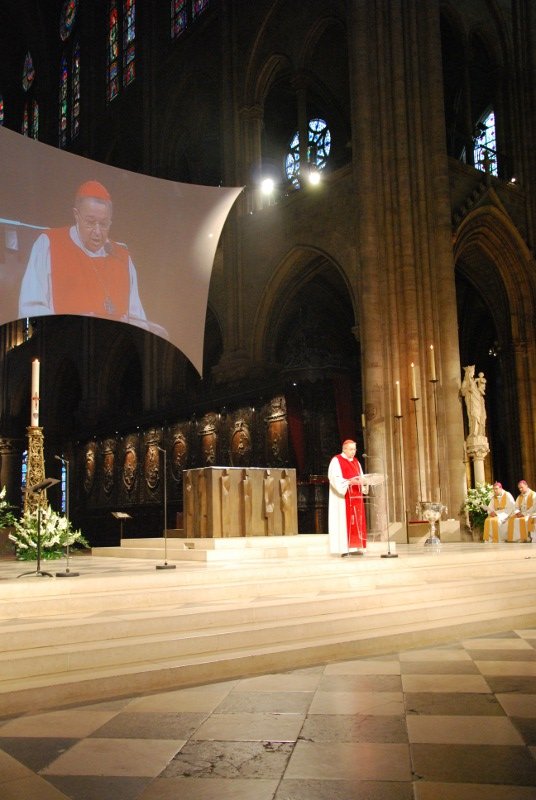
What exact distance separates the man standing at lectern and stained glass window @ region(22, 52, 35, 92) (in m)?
33.2

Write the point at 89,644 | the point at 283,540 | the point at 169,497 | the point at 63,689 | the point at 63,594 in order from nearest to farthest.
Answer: the point at 63,689
the point at 89,644
the point at 63,594
the point at 283,540
the point at 169,497

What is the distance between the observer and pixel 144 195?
12.6 m

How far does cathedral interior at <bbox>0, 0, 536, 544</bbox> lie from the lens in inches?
670

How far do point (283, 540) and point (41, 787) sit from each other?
25.0ft

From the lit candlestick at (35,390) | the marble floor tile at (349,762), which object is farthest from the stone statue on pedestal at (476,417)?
the marble floor tile at (349,762)

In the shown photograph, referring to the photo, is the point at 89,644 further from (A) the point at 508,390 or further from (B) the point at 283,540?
(A) the point at 508,390

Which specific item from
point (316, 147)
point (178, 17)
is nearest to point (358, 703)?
point (316, 147)

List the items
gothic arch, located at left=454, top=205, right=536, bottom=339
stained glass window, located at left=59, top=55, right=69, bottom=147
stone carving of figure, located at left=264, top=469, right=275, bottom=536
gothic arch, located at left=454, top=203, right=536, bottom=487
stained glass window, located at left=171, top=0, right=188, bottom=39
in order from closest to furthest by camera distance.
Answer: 1. stone carving of figure, located at left=264, top=469, right=275, bottom=536
2. gothic arch, located at left=454, top=203, right=536, bottom=487
3. gothic arch, located at left=454, top=205, right=536, bottom=339
4. stained glass window, located at left=171, top=0, right=188, bottom=39
5. stained glass window, located at left=59, top=55, right=69, bottom=147

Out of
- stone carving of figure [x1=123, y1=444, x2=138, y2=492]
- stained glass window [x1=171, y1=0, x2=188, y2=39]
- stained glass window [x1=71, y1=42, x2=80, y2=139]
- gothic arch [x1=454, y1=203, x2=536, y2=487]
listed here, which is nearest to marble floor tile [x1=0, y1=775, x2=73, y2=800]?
gothic arch [x1=454, y1=203, x2=536, y2=487]

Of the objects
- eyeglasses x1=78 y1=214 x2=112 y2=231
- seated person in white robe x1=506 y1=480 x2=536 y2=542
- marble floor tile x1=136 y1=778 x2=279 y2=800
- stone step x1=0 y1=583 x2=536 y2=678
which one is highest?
eyeglasses x1=78 y1=214 x2=112 y2=231

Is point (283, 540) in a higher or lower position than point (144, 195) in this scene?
lower

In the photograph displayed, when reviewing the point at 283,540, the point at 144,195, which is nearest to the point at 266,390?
the point at 144,195

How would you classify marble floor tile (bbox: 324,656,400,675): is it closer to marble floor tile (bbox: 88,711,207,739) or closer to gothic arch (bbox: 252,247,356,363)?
marble floor tile (bbox: 88,711,207,739)

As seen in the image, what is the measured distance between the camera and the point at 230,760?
3.32 metres
